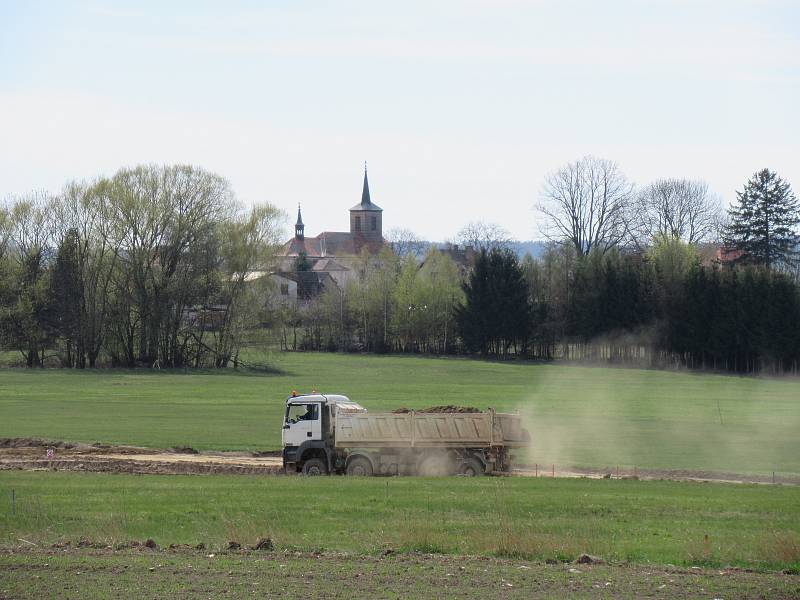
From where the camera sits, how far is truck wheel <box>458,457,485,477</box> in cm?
3284

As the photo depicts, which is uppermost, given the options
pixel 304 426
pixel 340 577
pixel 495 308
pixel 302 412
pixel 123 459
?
pixel 495 308

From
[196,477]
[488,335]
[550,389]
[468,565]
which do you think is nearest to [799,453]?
[196,477]

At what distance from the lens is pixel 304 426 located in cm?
3309

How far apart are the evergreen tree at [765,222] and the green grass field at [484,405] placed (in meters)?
31.9

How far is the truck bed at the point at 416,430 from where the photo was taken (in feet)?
107

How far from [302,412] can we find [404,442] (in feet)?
11.8

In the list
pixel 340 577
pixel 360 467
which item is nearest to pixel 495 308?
pixel 360 467

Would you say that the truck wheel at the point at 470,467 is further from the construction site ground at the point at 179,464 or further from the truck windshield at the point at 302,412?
the truck windshield at the point at 302,412

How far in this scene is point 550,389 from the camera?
76000 millimetres

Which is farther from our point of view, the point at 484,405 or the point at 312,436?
the point at 484,405

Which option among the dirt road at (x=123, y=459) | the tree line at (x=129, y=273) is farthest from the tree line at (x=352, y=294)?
the dirt road at (x=123, y=459)

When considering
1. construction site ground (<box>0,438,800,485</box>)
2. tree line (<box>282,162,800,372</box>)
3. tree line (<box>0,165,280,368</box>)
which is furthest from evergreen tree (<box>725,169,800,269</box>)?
construction site ground (<box>0,438,800,485</box>)

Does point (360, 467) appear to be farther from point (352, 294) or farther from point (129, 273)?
point (352, 294)

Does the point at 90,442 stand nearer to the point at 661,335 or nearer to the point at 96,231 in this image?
the point at 96,231
